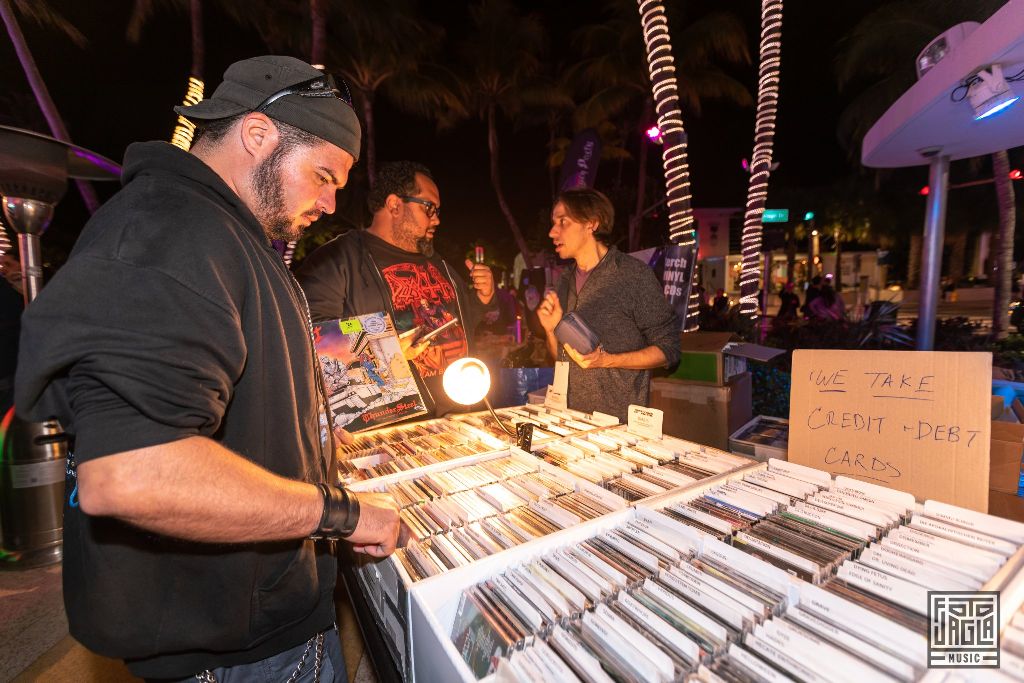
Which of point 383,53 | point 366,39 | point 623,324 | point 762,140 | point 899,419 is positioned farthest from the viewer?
point 383,53

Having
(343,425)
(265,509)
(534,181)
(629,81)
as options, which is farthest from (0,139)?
(534,181)

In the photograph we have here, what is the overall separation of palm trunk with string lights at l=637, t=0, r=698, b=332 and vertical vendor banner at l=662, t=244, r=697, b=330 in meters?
0.17

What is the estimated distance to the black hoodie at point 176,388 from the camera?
821mm

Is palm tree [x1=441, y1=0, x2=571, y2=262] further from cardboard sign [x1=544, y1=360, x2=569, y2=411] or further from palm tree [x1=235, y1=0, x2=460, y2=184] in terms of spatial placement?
cardboard sign [x1=544, y1=360, x2=569, y2=411]

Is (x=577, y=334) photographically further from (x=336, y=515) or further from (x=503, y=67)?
(x=503, y=67)

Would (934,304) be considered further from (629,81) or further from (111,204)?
(629,81)

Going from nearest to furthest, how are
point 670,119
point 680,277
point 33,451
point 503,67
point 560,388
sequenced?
point 560,388, point 33,451, point 680,277, point 670,119, point 503,67

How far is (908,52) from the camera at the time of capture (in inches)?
612

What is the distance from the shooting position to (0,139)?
327 centimetres

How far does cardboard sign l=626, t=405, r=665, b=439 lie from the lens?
2103 mm

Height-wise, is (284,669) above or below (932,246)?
below

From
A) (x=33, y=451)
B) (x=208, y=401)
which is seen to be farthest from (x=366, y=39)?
(x=208, y=401)

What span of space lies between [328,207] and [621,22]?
24.6 metres

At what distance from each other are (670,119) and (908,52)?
50.3ft
